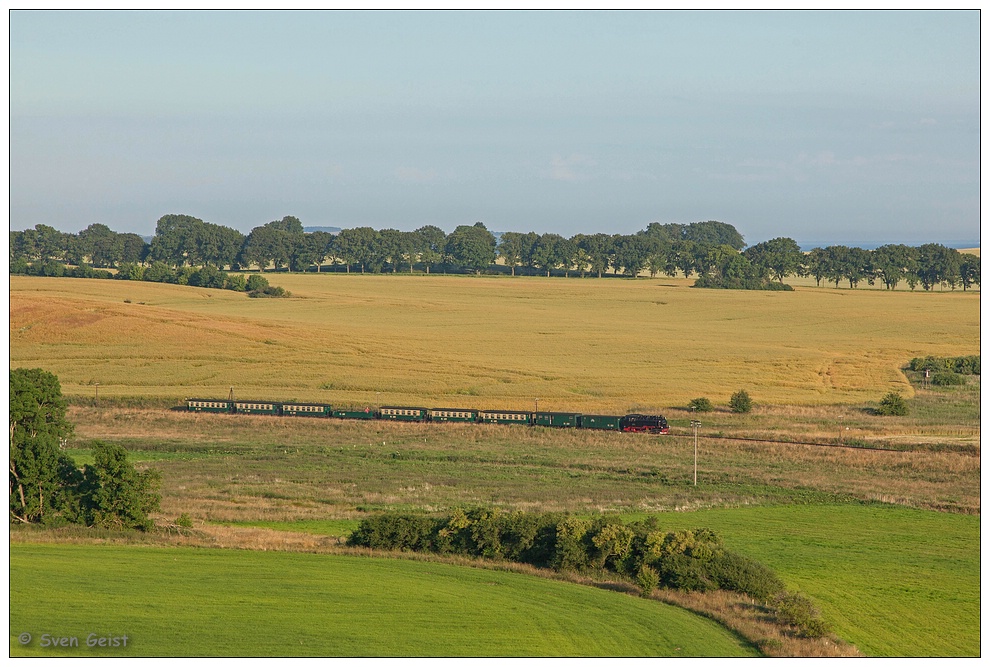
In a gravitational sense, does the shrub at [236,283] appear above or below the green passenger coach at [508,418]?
above

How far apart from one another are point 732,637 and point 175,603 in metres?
15.0

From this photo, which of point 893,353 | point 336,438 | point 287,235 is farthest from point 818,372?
point 287,235

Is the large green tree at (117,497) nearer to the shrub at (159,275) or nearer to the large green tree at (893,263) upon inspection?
the shrub at (159,275)

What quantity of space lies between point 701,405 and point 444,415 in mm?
19257

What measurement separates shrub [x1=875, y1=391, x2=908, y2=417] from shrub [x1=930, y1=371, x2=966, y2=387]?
15.5 m

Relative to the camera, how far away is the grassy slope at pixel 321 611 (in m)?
27.9

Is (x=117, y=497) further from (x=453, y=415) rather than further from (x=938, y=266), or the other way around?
(x=938, y=266)

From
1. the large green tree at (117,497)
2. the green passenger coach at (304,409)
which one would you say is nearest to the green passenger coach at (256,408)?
the green passenger coach at (304,409)

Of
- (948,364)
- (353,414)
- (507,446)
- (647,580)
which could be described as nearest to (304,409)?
(353,414)

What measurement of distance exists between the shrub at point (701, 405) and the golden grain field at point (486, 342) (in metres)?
1.58

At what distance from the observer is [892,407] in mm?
78500

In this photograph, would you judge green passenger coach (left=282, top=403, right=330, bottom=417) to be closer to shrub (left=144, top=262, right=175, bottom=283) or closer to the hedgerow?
the hedgerow

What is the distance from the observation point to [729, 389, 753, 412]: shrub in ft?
263

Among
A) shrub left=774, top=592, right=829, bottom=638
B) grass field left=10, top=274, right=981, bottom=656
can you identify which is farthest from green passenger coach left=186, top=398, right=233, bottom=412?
shrub left=774, top=592, right=829, bottom=638
